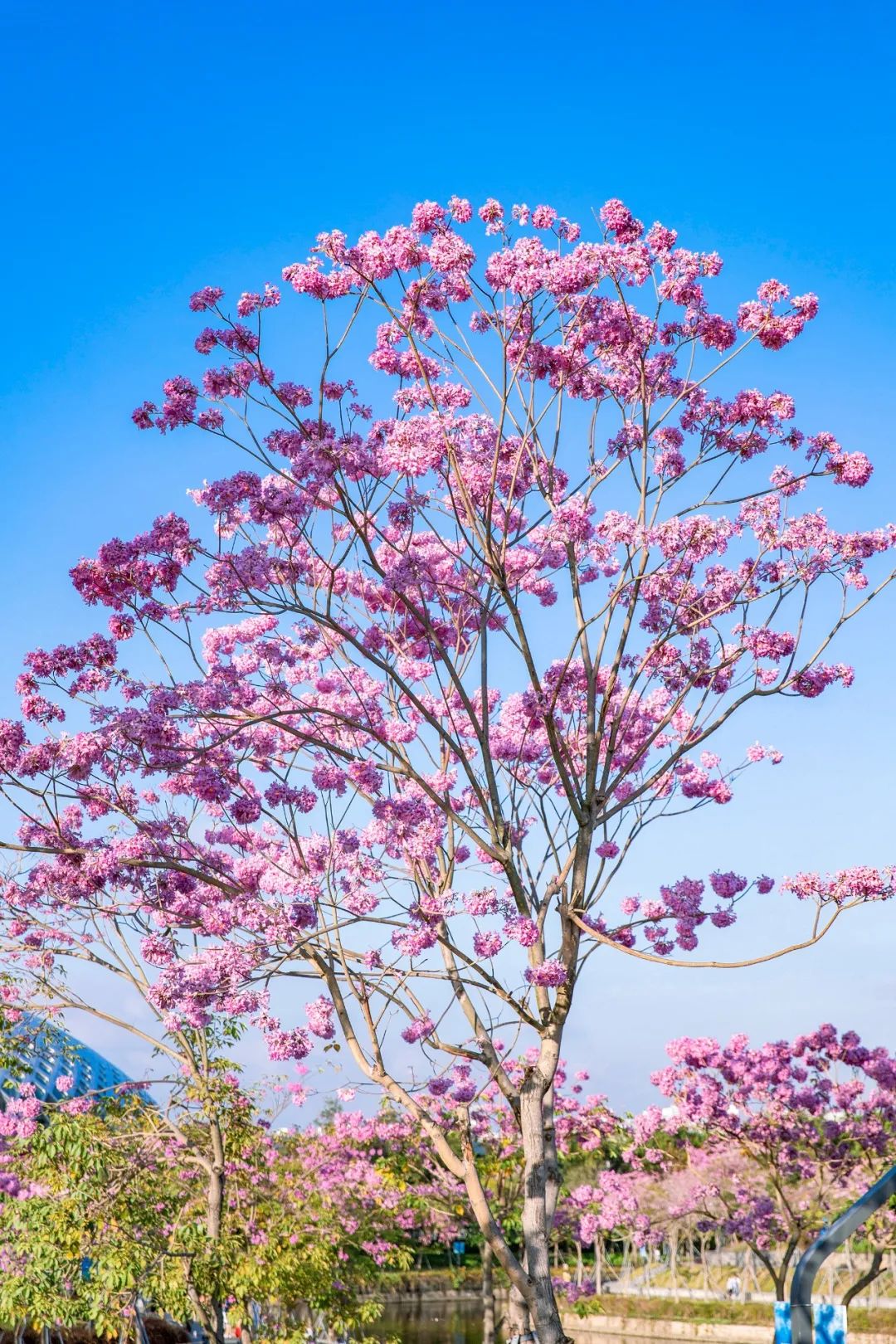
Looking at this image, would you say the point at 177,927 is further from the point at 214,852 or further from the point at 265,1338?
the point at 265,1338

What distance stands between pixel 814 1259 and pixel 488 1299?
1642 cm

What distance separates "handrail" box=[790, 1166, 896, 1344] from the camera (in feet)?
9.38

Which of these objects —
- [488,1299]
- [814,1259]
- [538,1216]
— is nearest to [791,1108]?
[488,1299]

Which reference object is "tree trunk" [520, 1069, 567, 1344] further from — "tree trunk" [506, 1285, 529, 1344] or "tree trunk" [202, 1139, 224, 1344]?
"tree trunk" [202, 1139, 224, 1344]

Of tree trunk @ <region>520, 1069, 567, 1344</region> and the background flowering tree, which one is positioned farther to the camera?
the background flowering tree

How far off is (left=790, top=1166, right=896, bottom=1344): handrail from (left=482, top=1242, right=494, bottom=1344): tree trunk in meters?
14.6

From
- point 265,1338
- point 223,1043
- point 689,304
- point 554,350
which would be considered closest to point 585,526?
point 554,350

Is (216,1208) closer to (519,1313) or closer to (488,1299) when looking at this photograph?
(519,1313)

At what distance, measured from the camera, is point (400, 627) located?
862cm

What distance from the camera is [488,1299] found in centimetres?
1762

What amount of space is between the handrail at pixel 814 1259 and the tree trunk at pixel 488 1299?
47.9 feet

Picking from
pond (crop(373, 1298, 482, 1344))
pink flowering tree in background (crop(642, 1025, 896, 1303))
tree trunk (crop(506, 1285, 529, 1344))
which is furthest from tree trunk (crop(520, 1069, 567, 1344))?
pond (crop(373, 1298, 482, 1344))

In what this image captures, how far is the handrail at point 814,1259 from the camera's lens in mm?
2859

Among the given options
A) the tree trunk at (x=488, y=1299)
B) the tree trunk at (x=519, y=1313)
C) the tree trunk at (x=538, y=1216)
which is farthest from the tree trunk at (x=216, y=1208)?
the tree trunk at (x=488, y=1299)
